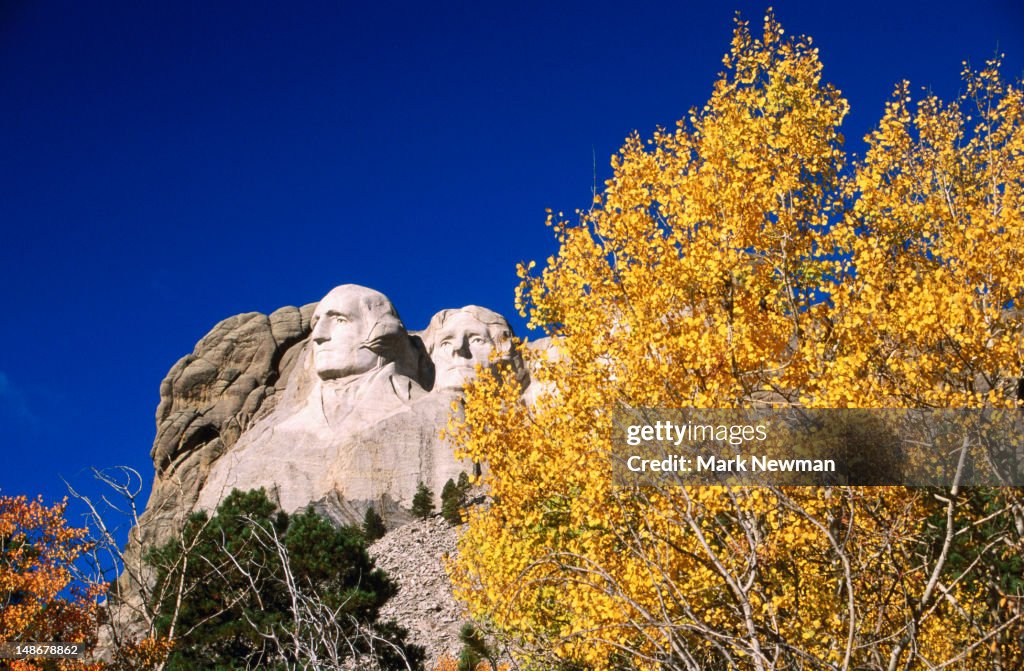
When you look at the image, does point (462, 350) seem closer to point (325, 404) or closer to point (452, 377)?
point (452, 377)

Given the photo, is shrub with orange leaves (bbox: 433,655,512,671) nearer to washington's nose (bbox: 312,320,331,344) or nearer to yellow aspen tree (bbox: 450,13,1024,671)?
yellow aspen tree (bbox: 450,13,1024,671)

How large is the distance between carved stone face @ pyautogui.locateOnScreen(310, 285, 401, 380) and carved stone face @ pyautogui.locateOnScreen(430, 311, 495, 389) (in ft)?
10.5

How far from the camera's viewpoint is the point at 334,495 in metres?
39.5

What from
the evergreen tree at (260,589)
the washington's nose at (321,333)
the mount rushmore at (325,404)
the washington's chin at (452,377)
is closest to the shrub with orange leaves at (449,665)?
the evergreen tree at (260,589)

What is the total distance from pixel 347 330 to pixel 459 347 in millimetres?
5879

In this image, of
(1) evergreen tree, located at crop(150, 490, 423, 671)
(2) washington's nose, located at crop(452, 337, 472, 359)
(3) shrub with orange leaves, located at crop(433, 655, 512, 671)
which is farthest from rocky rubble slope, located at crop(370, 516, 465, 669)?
(2) washington's nose, located at crop(452, 337, 472, 359)

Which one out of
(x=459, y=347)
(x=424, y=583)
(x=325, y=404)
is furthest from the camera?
(x=459, y=347)

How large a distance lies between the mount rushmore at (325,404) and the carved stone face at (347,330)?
0.06 m

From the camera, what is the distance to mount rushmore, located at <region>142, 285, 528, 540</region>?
1578 inches

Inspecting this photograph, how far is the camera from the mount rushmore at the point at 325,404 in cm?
4009

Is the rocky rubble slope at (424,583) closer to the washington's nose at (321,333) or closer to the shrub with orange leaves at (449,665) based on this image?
the shrub with orange leaves at (449,665)

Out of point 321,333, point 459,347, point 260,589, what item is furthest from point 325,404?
point 260,589

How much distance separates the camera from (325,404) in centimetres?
4353

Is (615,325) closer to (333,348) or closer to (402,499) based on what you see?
(402,499)
